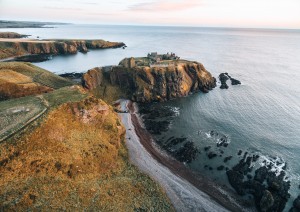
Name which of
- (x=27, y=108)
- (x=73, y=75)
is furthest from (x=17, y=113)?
(x=73, y=75)

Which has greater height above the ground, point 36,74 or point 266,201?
point 36,74

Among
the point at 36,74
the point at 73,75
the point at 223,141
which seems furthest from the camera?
the point at 73,75

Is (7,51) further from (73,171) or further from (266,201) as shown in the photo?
(266,201)

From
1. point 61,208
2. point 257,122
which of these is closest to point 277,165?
point 257,122

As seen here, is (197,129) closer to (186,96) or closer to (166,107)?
(166,107)

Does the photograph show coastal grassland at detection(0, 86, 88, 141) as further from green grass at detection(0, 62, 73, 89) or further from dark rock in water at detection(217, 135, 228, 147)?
dark rock in water at detection(217, 135, 228, 147)

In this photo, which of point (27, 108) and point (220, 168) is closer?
point (27, 108)
